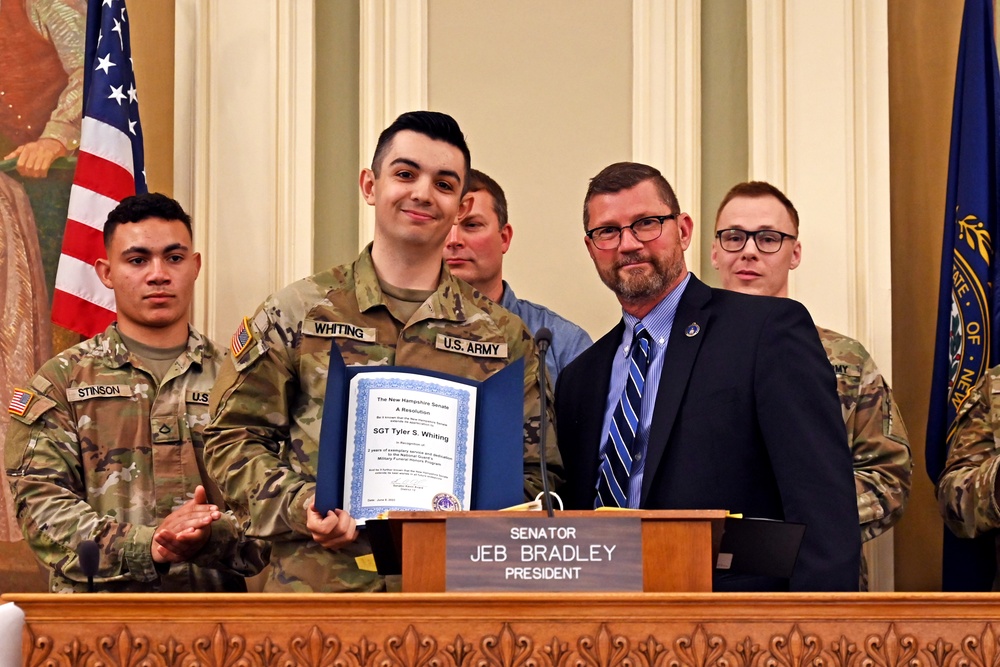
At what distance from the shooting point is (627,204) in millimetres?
3221

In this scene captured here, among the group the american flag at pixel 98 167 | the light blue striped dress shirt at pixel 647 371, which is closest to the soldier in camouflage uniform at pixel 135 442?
the american flag at pixel 98 167

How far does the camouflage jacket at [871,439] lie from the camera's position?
362cm

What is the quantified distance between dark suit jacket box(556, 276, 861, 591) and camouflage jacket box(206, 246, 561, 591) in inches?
11.9

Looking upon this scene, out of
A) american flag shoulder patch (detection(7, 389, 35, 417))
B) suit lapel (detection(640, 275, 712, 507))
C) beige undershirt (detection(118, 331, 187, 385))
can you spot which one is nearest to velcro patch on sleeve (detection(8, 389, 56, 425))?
american flag shoulder patch (detection(7, 389, 35, 417))

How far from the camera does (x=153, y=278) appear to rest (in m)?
3.90

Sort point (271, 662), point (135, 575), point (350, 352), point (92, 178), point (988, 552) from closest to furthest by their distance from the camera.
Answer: point (271, 662), point (350, 352), point (135, 575), point (988, 552), point (92, 178)

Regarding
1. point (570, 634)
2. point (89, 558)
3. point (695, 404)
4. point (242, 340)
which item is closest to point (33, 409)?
point (242, 340)

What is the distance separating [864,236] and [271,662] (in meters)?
2.97

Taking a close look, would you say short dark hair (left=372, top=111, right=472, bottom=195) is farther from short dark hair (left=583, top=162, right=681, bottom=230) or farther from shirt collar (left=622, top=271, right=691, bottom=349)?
shirt collar (left=622, top=271, right=691, bottom=349)

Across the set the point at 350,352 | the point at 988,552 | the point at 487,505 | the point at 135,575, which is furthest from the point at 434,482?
the point at 988,552

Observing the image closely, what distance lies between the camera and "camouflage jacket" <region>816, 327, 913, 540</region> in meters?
3.62

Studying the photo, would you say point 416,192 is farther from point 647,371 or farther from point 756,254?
point 756,254

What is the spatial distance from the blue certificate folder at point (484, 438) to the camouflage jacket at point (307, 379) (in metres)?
0.23

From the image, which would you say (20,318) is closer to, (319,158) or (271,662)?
(319,158)
